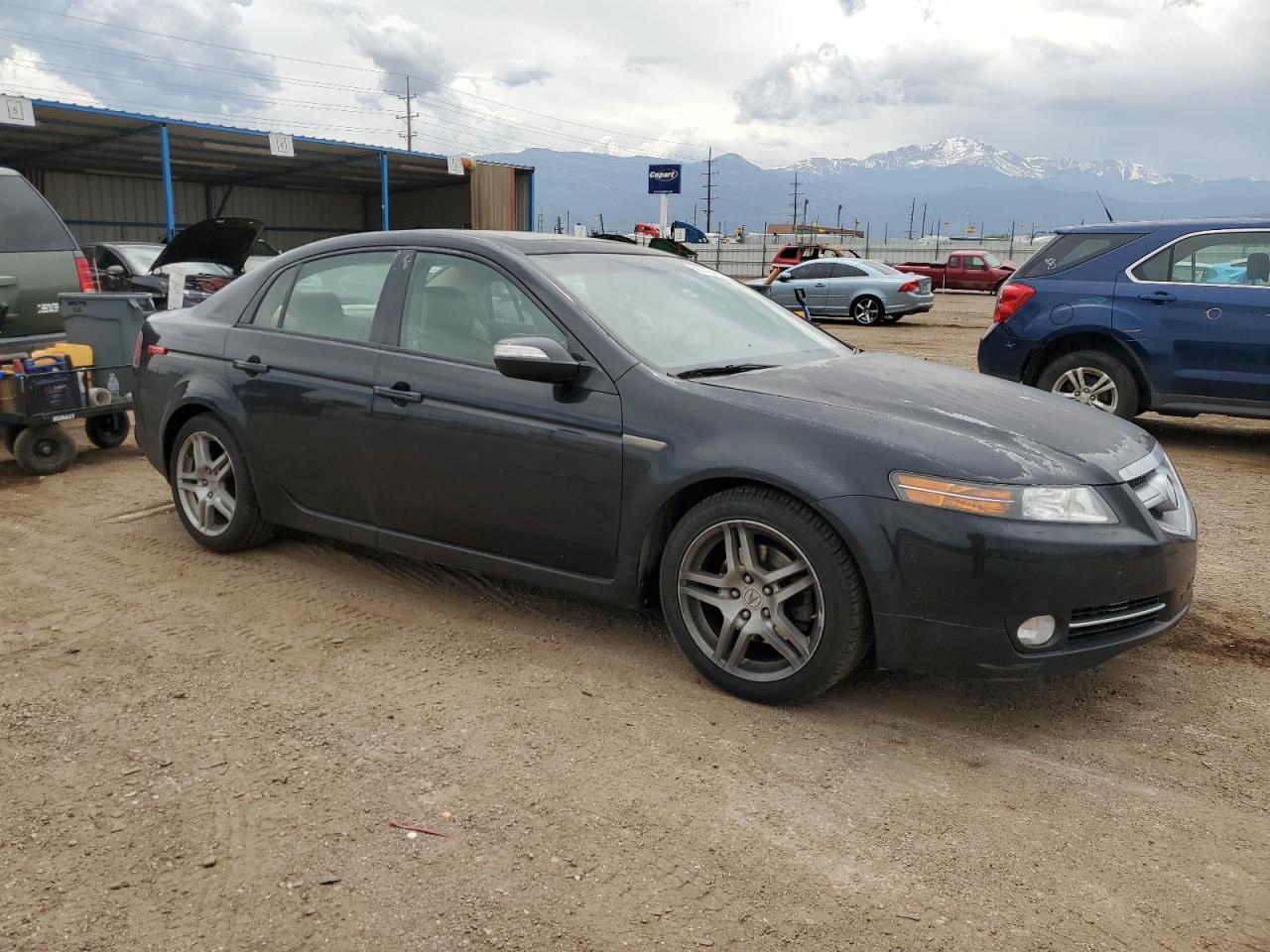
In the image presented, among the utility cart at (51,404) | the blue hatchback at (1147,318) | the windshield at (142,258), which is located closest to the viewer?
the utility cart at (51,404)

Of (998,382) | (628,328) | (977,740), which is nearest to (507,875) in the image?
(977,740)

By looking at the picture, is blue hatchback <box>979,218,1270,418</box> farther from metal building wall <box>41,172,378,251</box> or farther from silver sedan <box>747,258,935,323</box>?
metal building wall <box>41,172,378,251</box>

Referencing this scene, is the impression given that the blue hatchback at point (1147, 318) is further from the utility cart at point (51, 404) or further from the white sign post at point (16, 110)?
the white sign post at point (16, 110)

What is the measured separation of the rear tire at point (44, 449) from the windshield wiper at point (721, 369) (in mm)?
5045

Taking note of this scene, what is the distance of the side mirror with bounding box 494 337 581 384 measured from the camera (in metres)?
3.52

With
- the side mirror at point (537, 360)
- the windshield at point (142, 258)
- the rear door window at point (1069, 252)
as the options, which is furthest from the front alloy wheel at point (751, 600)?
the windshield at point (142, 258)

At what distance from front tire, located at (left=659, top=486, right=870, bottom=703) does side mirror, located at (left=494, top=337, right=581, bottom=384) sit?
668mm

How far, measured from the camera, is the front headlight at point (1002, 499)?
2969mm

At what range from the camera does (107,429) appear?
7.55 m

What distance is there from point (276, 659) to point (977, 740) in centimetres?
244

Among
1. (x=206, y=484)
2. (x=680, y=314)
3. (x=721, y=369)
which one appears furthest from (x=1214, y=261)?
(x=206, y=484)

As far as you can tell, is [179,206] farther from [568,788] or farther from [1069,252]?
[568,788]

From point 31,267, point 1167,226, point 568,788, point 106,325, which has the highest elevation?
point 1167,226

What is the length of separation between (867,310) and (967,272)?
14.1m
